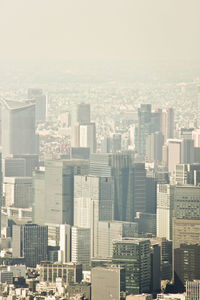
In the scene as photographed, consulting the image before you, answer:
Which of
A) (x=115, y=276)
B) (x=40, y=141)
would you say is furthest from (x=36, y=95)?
(x=115, y=276)

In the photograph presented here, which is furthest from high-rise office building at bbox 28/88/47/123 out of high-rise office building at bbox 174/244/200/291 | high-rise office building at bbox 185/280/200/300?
high-rise office building at bbox 185/280/200/300

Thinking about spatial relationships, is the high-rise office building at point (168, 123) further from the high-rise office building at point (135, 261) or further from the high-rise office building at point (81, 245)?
the high-rise office building at point (135, 261)

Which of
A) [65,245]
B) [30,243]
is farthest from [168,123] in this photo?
[30,243]

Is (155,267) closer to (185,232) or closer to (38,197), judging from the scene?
(185,232)

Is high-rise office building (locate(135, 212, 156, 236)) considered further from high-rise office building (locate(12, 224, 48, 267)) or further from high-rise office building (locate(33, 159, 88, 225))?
high-rise office building (locate(12, 224, 48, 267))

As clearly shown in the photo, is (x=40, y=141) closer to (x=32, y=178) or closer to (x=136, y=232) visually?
(x=32, y=178)
